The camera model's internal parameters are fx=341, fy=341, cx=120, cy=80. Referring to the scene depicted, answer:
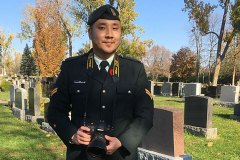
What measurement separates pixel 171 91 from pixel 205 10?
774cm

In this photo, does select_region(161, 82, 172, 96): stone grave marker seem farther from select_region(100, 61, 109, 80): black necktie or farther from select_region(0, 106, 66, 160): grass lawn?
select_region(100, 61, 109, 80): black necktie

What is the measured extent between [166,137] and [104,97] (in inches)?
168

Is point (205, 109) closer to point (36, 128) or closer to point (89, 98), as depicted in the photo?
point (36, 128)

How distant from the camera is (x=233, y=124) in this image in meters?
12.5

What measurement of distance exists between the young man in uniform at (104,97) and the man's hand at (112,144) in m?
0.09

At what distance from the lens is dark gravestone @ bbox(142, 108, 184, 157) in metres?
6.14

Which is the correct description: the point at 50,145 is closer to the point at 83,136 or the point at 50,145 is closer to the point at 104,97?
the point at 104,97

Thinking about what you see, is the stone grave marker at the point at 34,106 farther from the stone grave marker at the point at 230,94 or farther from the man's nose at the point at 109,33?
the stone grave marker at the point at 230,94

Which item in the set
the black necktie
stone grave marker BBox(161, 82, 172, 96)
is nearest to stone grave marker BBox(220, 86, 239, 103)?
stone grave marker BBox(161, 82, 172, 96)

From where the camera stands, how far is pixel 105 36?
2.17 metres

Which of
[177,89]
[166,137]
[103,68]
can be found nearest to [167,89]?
[177,89]

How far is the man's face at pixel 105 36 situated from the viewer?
217 centimetres

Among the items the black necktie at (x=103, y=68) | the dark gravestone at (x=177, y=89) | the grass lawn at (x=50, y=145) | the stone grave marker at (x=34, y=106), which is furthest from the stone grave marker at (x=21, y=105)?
the dark gravestone at (x=177, y=89)

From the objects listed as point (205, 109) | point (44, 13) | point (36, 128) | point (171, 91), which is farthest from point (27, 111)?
point (44, 13)
